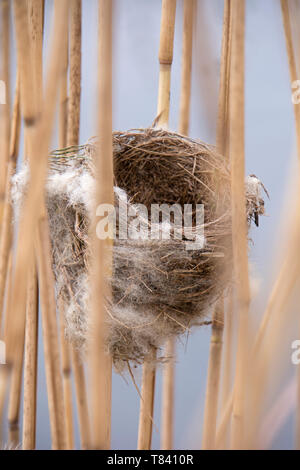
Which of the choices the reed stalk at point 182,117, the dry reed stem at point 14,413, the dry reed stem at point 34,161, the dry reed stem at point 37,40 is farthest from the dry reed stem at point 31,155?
the dry reed stem at point 14,413

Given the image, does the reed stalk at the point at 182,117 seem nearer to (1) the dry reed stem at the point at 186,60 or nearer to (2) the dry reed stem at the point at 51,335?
(1) the dry reed stem at the point at 186,60

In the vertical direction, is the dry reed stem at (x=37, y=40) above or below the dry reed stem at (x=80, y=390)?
above

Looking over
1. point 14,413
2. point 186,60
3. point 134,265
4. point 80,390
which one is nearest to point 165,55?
point 186,60

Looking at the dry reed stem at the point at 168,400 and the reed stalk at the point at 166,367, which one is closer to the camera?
the reed stalk at the point at 166,367

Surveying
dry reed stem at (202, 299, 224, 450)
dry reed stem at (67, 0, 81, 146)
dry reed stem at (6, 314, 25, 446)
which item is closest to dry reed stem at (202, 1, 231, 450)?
dry reed stem at (202, 299, 224, 450)

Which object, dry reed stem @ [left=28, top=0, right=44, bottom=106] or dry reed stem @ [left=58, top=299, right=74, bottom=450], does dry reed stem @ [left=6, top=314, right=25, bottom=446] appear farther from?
dry reed stem @ [left=28, top=0, right=44, bottom=106]

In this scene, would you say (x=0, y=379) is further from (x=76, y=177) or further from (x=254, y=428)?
(x=76, y=177)
